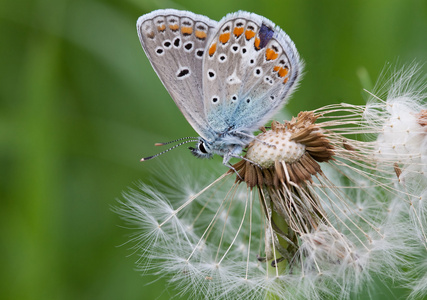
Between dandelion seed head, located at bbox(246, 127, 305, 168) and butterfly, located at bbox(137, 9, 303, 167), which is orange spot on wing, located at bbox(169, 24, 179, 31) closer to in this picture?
butterfly, located at bbox(137, 9, 303, 167)

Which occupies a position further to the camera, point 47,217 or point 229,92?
→ point 47,217

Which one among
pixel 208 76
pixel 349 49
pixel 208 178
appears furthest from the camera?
pixel 349 49

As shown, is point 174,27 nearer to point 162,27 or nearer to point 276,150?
point 162,27

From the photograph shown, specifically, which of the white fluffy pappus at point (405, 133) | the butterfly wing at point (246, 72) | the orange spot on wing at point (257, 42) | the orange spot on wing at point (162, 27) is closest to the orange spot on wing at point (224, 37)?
the butterfly wing at point (246, 72)

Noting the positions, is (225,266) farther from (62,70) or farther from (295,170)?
(62,70)

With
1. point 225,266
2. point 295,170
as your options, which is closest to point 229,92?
point 295,170

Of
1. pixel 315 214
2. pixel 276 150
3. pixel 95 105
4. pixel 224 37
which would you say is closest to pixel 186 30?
pixel 224 37
